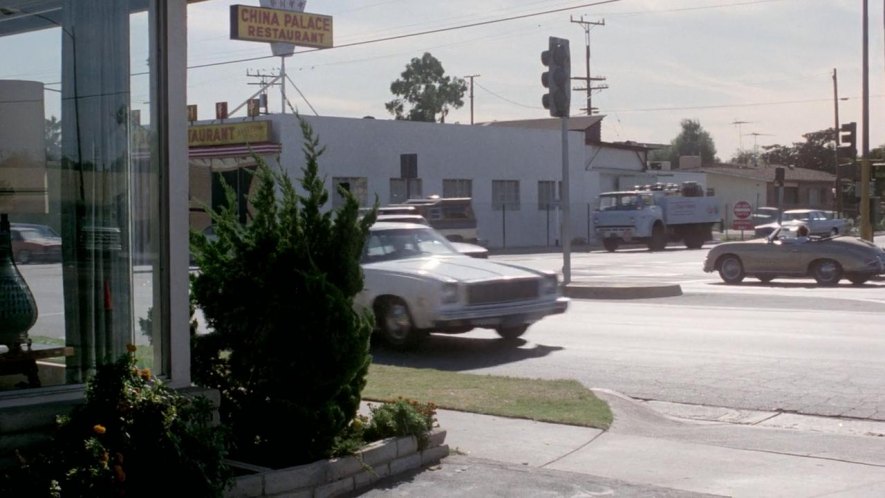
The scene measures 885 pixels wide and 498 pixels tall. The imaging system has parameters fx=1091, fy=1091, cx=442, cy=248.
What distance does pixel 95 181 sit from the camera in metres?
6.19

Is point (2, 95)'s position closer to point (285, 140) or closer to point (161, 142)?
point (161, 142)

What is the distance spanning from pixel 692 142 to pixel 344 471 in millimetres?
136137

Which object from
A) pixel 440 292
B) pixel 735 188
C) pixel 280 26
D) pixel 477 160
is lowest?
pixel 440 292

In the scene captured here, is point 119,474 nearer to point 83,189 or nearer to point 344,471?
point 344,471

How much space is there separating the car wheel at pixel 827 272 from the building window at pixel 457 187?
25.6m

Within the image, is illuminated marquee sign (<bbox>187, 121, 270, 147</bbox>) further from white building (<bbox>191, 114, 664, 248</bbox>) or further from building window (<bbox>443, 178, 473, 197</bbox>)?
building window (<bbox>443, 178, 473, 197</bbox>)

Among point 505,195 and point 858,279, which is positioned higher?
point 505,195

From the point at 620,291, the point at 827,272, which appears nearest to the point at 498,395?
the point at 620,291

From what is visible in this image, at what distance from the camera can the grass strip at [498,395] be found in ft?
29.9

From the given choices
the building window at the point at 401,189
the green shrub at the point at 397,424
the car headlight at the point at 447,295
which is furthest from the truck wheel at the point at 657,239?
the green shrub at the point at 397,424

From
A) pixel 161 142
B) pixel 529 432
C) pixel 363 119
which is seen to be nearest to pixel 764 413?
pixel 529 432

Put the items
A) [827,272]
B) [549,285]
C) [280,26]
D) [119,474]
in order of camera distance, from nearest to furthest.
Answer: [119,474] < [549,285] < [827,272] < [280,26]

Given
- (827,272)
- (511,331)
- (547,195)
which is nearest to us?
(511,331)

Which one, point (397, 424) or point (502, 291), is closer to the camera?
point (397, 424)
